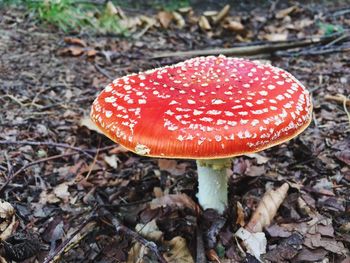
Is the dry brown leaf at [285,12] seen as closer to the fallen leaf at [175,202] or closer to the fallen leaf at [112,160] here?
the fallen leaf at [112,160]

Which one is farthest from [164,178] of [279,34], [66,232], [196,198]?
[279,34]

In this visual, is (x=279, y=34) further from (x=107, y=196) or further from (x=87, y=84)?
(x=107, y=196)

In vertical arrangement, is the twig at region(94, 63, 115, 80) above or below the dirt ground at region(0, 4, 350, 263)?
below

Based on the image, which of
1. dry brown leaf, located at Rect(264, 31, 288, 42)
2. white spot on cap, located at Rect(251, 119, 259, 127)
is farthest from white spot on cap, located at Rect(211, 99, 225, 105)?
dry brown leaf, located at Rect(264, 31, 288, 42)

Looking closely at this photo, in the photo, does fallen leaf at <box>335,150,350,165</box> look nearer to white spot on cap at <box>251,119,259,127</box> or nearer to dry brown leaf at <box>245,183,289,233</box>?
dry brown leaf at <box>245,183,289,233</box>

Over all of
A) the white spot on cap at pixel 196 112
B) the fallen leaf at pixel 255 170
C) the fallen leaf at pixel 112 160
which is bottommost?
the fallen leaf at pixel 112 160

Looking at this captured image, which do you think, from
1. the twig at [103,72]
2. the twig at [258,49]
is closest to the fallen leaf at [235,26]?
the twig at [258,49]
